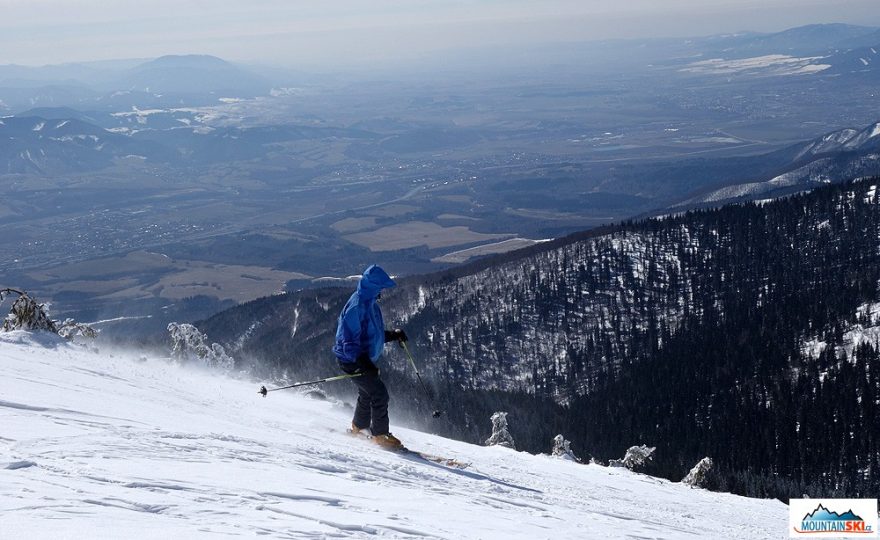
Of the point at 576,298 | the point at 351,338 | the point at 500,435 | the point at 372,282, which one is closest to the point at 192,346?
the point at 500,435

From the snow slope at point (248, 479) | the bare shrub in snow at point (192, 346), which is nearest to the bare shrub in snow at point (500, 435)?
the bare shrub in snow at point (192, 346)

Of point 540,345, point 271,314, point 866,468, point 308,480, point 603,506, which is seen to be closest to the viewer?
point 308,480

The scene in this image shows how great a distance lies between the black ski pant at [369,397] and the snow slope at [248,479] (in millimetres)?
437

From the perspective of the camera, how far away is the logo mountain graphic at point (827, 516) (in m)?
16.0

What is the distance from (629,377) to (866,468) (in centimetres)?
3085

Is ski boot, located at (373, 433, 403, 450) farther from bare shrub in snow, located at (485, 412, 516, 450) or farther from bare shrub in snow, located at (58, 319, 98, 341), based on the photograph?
bare shrub in snow, located at (485, 412, 516, 450)

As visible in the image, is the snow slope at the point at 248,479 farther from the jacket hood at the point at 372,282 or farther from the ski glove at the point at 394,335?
the jacket hood at the point at 372,282

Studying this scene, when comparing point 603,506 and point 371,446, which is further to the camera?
point 371,446

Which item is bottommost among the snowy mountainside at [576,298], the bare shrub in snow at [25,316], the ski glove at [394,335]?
the snowy mountainside at [576,298]

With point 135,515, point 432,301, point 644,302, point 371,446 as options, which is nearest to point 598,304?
point 644,302

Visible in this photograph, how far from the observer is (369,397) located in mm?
17125

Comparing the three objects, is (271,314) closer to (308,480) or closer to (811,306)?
(811,306)

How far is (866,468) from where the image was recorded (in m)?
78.6

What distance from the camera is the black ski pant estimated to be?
53.8 ft
